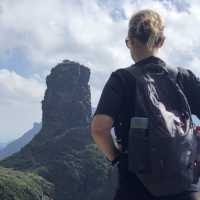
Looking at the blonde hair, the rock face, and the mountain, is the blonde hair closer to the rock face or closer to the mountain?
the mountain

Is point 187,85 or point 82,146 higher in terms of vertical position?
point 187,85

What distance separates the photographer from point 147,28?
456 centimetres

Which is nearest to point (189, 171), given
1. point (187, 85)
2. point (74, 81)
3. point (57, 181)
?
point (187, 85)

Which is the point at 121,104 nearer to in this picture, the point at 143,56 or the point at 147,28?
the point at 143,56

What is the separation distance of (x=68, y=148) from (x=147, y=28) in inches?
5341

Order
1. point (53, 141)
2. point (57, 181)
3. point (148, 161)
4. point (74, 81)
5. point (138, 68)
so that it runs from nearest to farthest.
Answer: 1. point (148, 161)
2. point (138, 68)
3. point (57, 181)
4. point (53, 141)
5. point (74, 81)

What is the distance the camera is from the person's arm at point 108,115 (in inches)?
173

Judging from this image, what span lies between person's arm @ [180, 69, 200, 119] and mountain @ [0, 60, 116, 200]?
271ft

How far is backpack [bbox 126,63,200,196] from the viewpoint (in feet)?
13.6

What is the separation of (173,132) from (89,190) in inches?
4640

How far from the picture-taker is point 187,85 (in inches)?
185

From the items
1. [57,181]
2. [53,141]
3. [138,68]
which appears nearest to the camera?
[138,68]

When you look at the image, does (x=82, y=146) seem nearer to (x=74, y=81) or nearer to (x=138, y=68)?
(x=74, y=81)

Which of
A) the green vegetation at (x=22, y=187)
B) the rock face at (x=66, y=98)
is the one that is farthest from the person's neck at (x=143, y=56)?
the rock face at (x=66, y=98)
